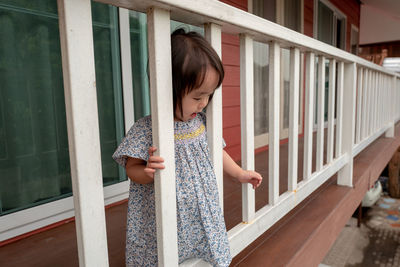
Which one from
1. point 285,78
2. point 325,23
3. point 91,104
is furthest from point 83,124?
point 325,23

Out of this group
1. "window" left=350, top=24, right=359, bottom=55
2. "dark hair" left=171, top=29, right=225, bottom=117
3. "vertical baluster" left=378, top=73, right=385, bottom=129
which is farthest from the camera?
"window" left=350, top=24, right=359, bottom=55

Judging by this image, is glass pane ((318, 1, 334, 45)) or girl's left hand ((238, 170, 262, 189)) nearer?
girl's left hand ((238, 170, 262, 189))

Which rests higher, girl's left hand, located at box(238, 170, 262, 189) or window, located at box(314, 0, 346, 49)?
window, located at box(314, 0, 346, 49)

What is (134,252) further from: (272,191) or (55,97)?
(55,97)

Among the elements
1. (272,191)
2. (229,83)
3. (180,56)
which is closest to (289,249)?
(272,191)

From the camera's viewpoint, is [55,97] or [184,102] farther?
[55,97]

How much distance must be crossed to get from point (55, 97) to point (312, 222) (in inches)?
61.7

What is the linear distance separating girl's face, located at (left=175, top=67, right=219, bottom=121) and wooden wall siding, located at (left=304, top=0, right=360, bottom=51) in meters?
4.36

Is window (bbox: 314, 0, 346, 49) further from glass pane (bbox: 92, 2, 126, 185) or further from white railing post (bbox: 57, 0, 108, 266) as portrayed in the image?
white railing post (bbox: 57, 0, 108, 266)

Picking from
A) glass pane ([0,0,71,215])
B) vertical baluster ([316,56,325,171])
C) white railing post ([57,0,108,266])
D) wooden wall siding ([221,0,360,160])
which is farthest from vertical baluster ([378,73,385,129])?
white railing post ([57,0,108,266])

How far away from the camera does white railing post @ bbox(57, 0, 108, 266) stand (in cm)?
55

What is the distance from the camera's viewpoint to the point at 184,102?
0.89 m

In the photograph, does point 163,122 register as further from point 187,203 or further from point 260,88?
point 260,88

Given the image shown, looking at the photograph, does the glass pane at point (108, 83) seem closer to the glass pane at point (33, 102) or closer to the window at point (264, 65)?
the glass pane at point (33, 102)
